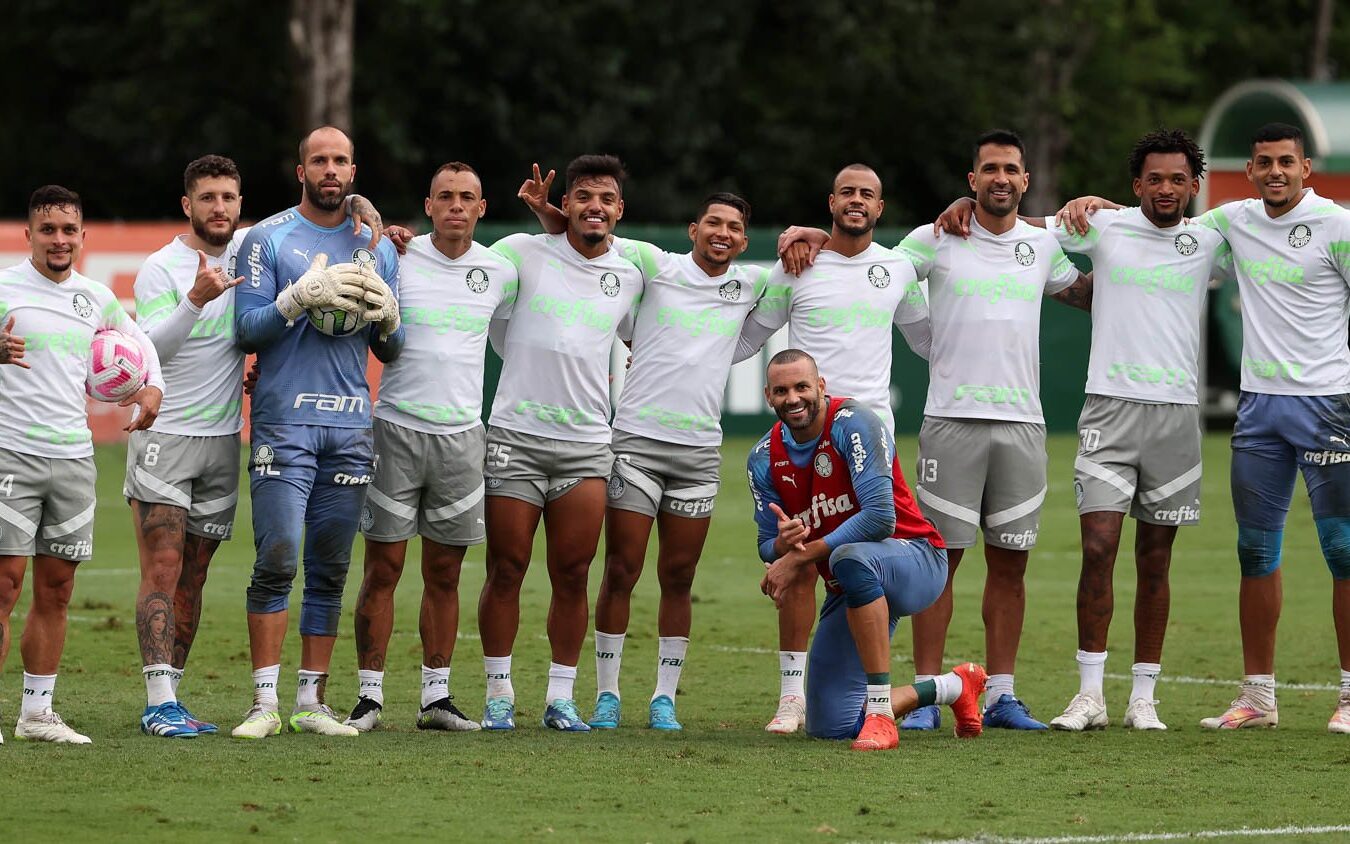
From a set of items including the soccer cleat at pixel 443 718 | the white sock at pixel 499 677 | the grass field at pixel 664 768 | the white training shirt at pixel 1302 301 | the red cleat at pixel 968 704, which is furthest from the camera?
the white training shirt at pixel 1302 301

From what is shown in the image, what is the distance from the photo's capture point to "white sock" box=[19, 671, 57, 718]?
8.48m

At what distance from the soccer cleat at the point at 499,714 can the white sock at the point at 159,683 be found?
1351 mm

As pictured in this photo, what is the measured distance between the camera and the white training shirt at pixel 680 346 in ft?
30.6

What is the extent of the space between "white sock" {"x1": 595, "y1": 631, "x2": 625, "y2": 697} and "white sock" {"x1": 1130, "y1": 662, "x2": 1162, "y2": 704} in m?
2.30

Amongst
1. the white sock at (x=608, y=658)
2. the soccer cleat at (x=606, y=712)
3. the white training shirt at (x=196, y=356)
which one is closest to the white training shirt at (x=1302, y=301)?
the white sock at (x=608, y=658)

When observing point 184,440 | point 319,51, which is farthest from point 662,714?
point 319,51

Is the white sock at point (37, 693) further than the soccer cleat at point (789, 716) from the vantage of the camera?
No

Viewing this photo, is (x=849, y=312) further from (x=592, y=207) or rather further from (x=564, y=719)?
(x=564, y=719)

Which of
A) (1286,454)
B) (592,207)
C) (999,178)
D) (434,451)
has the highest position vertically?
(999,178)

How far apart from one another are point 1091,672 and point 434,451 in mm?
3065

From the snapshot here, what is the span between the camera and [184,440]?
868cm

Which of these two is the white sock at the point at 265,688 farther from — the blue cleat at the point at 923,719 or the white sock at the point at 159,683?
the blue cleat at the point at 923,719

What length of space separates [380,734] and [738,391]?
15889 mm

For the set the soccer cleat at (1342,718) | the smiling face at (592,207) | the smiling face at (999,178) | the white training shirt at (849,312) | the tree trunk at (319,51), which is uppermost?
the tree trunk at (319,51)
